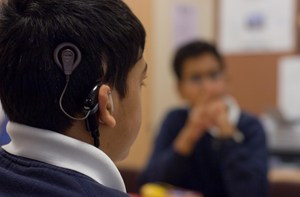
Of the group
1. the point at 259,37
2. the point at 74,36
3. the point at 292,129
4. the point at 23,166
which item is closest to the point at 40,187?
the point at 23,166

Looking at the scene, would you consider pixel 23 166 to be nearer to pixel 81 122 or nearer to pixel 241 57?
pixel 81 122

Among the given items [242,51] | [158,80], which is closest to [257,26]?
[242,51]

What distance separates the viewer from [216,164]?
1788 mm

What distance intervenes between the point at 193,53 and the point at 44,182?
1.33 m

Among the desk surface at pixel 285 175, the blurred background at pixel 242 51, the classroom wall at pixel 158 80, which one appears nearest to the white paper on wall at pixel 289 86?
the blurred background at pixel 242 51

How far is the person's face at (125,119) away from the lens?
69 centimetres

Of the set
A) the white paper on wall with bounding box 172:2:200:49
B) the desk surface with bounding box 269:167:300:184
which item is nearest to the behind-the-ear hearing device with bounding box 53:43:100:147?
the desk surface with bounding box 269:167:300:184

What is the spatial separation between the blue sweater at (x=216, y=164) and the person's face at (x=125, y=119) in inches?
39.2

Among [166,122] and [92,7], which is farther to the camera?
[166,122]

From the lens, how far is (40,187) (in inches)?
22.9

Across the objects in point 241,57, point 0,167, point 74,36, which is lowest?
point 241,57

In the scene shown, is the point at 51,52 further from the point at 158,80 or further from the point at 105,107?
the point at 158,80

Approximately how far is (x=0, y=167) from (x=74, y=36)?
190 millimetres

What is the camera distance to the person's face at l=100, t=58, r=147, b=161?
2.27ft
